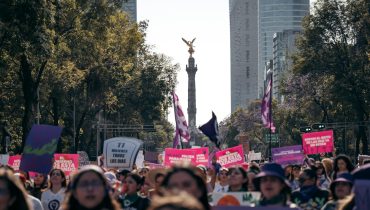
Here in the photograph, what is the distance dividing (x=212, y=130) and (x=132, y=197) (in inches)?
777

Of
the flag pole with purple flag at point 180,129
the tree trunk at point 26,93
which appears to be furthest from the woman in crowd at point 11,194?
the tree trunk at point 26,93

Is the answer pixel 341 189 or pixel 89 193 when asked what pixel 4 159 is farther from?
pixel 89 193

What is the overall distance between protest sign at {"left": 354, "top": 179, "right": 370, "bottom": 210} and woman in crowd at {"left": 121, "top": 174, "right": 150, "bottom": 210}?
11.1ft

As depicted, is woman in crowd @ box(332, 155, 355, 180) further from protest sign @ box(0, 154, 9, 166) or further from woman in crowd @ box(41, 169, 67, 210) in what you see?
protest sign @ box(0, 154, 9, 166)

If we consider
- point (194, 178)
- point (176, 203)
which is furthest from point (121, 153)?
point (176, 203)

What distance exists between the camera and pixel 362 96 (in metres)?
57.4

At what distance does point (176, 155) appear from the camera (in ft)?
76.8

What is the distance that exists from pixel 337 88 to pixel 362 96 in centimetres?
136

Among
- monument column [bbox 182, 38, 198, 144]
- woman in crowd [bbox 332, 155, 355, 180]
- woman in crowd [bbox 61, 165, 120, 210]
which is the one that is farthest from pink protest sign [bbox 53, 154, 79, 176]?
monument column [bbox 182, 38, 198, 144]

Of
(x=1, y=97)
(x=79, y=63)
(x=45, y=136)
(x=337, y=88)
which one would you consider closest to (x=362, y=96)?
(x=337, y=88)

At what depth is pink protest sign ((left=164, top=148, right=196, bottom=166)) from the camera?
2309cm

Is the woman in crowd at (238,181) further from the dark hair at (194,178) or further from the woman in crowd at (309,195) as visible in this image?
the dark hair at (194,178)

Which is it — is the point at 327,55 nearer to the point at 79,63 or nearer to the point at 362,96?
the point at 362,96

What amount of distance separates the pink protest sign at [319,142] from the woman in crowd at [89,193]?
20384mm
